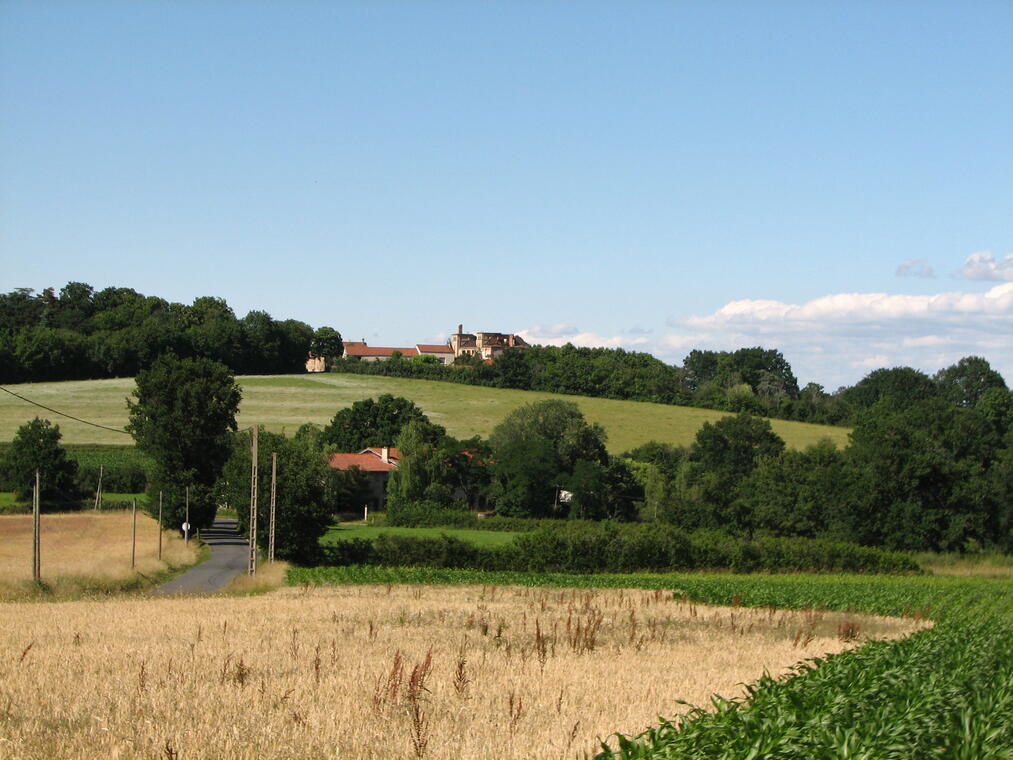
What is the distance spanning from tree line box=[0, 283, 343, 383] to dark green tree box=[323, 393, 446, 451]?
15305 mm

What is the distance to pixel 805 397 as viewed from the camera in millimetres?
144125

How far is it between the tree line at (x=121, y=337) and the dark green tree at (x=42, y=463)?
81.1 feet

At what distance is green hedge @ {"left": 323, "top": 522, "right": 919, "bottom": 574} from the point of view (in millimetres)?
52188

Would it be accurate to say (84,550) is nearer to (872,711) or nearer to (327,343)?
(872,711)

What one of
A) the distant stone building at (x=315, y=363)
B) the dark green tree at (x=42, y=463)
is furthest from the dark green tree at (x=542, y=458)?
the distant stone building at (x=315, y=363)

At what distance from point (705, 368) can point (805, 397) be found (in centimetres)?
3325

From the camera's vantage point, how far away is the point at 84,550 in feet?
196

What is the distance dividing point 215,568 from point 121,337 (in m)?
82.0

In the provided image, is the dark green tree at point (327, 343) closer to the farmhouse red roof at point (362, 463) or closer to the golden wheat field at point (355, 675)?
the farmhouse red roof at point (362, 463)

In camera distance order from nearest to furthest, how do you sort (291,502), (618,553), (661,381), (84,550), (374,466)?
(291,502)
(618,553)
(84,550)
(374,466)
(661,381)

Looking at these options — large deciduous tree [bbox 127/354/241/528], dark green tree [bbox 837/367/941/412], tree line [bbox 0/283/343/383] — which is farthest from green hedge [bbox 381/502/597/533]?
dark green tree [bbox 837/367/941/412]

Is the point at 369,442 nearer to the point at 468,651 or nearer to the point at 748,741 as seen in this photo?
the point at 468,651

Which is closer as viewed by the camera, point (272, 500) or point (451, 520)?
point (272, 500)

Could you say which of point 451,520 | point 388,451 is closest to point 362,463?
point 388,451
